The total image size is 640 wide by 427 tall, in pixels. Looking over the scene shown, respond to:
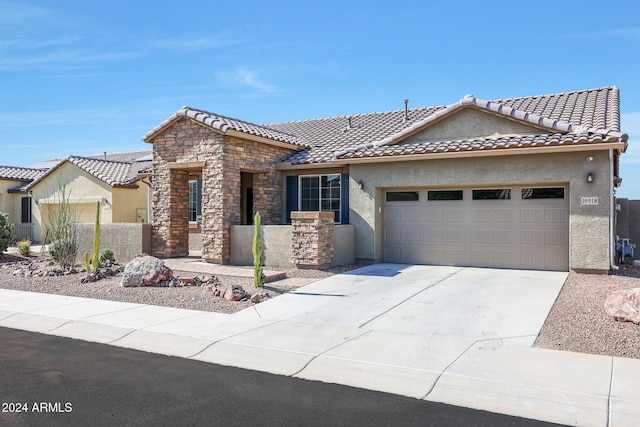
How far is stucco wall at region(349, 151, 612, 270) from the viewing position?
12828mm

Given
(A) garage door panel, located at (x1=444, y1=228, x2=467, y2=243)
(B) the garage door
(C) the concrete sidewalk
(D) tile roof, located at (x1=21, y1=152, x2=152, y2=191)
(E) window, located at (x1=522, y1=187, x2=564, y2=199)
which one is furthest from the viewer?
(D) tile roof, located at (x1=21, y1=152, x2=152, y2=191)

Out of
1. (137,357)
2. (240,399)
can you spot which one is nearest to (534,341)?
(240,399)

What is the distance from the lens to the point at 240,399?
545 cm

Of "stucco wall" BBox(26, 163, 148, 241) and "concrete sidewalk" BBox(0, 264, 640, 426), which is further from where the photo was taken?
"stucco wall" BBox(26, 163, 148, 241)

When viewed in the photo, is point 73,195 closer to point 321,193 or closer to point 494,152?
point 321,193

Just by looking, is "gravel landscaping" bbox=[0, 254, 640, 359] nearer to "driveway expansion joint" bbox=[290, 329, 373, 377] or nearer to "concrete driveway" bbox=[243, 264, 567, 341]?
"concrete driveway" bbox=[243, 264, 567, 341]

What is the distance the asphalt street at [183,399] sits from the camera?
4.90 meters

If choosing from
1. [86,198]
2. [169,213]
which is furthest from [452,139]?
[86,198]

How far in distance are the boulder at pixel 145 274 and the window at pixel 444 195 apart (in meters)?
7.84

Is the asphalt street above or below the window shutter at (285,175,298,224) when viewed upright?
Answer: below

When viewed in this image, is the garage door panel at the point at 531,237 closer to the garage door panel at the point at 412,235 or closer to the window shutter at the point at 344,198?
the garage door panel at the point at 412,235

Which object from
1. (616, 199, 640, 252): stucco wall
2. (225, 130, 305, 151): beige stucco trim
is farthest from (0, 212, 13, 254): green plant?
(616, 199, 640, 252): stucco wall

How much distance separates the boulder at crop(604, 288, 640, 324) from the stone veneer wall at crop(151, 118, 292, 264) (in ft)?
35.2

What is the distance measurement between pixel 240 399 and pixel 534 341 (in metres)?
4.54
